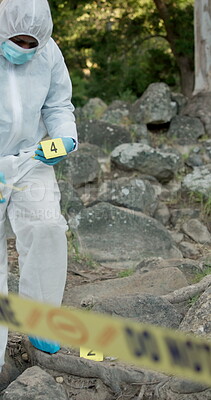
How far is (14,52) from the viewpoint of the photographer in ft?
10.1

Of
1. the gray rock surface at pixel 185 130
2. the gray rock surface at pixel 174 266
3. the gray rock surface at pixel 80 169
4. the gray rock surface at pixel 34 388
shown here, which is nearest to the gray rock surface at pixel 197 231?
the gray rock surface at pixel 174 266

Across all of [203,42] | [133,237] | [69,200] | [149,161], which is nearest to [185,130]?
[149,161]

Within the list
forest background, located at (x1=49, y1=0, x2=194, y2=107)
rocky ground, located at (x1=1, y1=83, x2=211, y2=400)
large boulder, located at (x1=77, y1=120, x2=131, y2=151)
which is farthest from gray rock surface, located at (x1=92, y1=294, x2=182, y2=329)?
forest background, located at (x1=49, y1=0, x2=194, y2=107)

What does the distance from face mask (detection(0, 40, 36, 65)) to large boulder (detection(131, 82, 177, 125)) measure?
Answer: 5.73m

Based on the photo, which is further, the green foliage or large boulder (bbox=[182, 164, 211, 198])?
large boulder (bbox=[182, 164, 211, 198])

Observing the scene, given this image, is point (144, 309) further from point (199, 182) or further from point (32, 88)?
point (199, 182)

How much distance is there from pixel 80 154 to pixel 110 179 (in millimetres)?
389

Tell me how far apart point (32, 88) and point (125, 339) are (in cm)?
163

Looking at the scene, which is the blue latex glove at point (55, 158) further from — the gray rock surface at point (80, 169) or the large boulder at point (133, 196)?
the gray rock surface at point (80, 169)

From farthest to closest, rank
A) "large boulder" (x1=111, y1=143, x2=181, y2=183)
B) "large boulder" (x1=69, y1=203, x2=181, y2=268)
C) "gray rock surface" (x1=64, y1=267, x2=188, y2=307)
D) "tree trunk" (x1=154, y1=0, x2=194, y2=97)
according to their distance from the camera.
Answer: "tree trunk" (x1=154, y1=0, x2=194, y2=97)
"large boulder" (x1=111, y1=143, x2=181, y2=183)
"large boulder" (x1=69, y1=203, x2=181, y2=268)
"gray rock surface" (x1=64, y1=267, x2=188, y2=307)

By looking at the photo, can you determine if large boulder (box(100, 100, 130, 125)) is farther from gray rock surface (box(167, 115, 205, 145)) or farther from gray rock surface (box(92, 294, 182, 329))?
Result: gray rock surface (box(92, 294, 182, 329))

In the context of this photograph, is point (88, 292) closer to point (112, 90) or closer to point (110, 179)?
point (110, 179)

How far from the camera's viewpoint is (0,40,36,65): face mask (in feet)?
10.1

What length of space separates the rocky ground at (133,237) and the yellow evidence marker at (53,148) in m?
0.91
